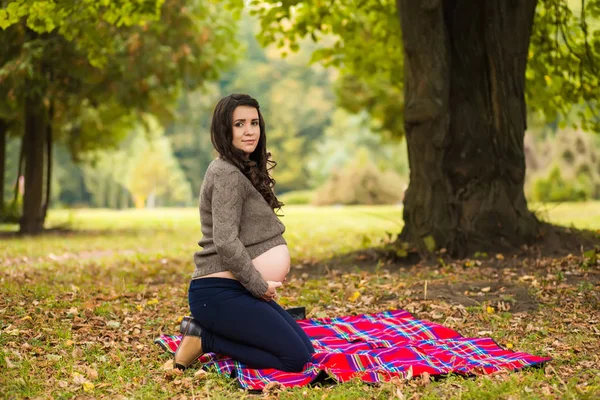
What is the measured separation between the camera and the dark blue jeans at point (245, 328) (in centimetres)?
439

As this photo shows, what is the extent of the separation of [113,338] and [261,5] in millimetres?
6518

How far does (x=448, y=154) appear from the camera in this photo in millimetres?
8398

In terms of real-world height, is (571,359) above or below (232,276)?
below

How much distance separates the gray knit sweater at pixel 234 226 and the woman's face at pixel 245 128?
18 centimetres

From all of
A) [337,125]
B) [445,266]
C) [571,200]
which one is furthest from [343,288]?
[337,125]

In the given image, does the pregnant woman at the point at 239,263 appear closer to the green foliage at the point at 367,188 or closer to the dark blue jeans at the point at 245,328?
the dark blue jeans at the point at 245,328

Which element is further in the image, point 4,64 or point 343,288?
point 4,64

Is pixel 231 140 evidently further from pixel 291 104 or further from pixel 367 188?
pixel 291 104

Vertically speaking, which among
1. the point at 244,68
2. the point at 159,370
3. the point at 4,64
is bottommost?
the point at 159,370

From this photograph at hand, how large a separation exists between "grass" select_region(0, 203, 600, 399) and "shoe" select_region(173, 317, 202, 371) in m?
0.08

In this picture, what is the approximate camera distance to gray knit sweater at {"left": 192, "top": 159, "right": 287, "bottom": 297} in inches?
169

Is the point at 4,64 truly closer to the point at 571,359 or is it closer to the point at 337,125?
the point at 571,359

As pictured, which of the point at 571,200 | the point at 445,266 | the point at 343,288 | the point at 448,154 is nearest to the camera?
the point at 343,288

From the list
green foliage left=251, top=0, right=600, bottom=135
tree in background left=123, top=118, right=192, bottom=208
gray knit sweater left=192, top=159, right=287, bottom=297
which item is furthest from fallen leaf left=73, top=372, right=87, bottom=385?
tree in background left=123, top=118, right=192, bottom=208
